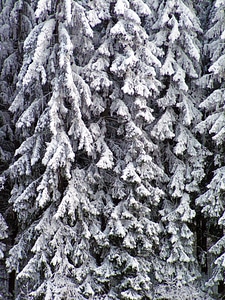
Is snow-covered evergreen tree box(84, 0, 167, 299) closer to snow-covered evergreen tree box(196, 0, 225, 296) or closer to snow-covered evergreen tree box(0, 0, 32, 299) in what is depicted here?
snow-covered evergreen tree box(196, 0, 225, 296)

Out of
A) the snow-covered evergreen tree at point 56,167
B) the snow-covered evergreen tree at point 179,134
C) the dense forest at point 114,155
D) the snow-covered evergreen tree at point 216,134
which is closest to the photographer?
the snow-covered evergreen tree at point 56,167

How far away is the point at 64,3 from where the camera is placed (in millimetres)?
11930

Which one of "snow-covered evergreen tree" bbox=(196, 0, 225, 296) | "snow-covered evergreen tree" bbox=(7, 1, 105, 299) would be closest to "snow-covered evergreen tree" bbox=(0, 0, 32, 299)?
"snow-covered evergreen tree" bbox=(7, 1, 105, 299)

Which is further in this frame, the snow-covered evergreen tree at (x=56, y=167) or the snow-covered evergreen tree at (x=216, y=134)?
the snow-covered evergreen tree at (x=216, y=134)

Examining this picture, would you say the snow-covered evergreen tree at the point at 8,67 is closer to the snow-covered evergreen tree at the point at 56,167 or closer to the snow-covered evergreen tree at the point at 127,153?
the snow-covered evergreen tree at the point at 56,167

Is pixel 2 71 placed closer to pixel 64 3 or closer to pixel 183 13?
pixel 64 3

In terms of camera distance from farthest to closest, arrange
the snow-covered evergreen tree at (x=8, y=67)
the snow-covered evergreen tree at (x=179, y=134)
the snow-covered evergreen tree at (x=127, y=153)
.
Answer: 1. the snow-covered evergreen tree at (x=8, y=67)
2. the snow-covered evergreen tree at (x=179, y=134)
3. the snow-covered evergreen tree at (x=127, y=153)

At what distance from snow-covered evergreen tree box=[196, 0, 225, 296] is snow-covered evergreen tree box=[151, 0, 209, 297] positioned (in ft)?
1.52

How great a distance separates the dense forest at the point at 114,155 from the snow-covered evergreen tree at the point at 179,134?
44 millimetres

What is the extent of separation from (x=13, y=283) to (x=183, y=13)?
461 inches

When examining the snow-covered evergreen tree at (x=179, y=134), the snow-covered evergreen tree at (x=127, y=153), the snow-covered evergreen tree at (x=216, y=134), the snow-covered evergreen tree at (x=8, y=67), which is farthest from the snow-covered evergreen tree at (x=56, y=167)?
the snow-covered evergreen tree at (x=216, y=134)

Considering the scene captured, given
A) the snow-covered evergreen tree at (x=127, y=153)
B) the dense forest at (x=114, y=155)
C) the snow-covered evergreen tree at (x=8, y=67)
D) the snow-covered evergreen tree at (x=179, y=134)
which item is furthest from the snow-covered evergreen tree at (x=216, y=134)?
the snow-covered evergreen tree at (x=8, y=67)

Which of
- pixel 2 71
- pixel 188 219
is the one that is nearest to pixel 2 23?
pixel 2 71

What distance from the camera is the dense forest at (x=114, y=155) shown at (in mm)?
11906
